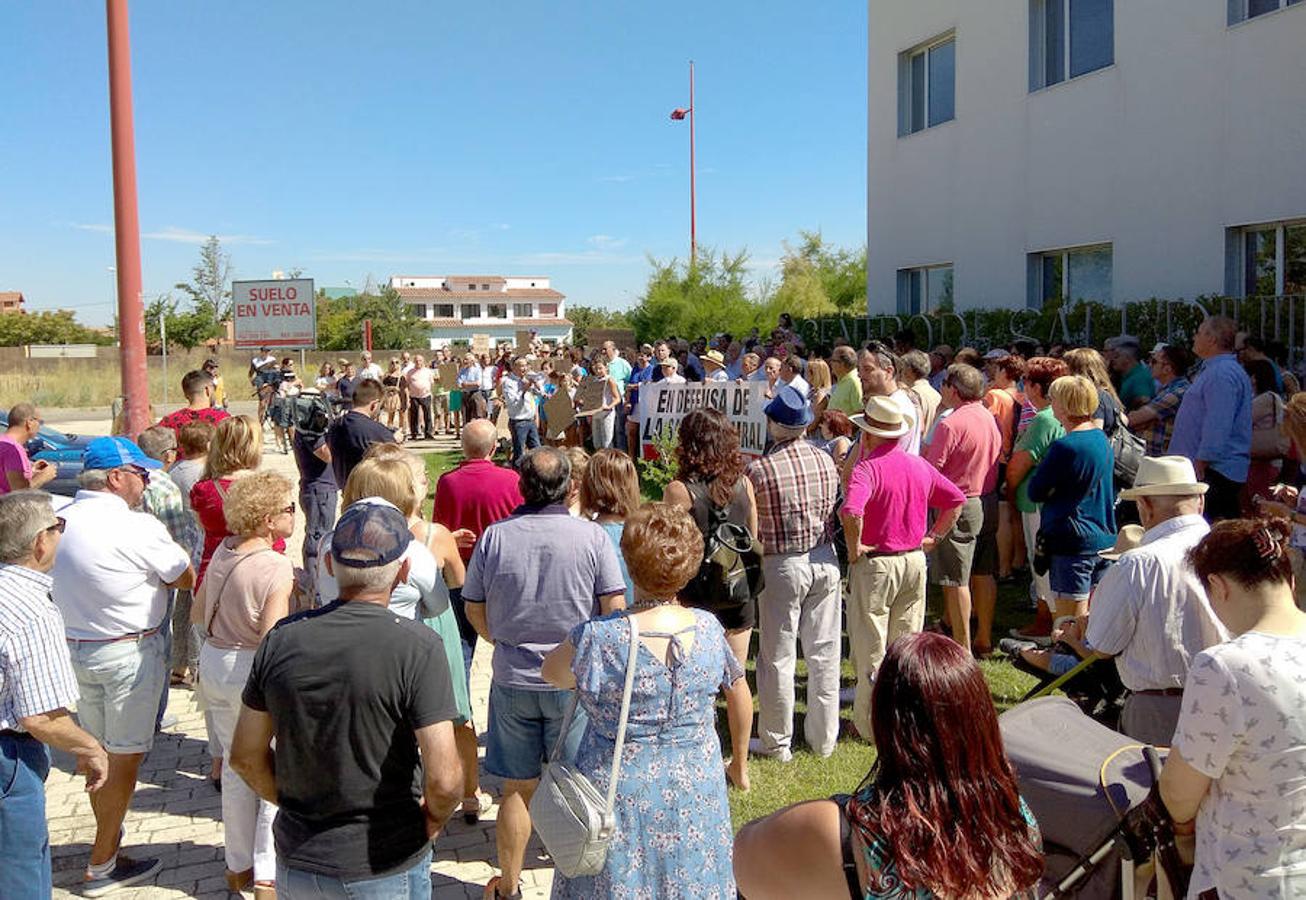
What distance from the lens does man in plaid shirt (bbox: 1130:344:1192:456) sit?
8.09 meters

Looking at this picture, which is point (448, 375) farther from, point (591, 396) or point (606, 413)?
point (606, 413)

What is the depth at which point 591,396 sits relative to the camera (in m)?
15.5

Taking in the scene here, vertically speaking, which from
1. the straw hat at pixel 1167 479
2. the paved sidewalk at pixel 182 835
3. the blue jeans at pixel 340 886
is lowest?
the paved sidewalk at pixel 182 835

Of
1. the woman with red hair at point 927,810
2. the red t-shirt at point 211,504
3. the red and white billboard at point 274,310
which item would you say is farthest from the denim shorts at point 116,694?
the red and white billboard at point 274,310

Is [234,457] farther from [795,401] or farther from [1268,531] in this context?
[1268,531]

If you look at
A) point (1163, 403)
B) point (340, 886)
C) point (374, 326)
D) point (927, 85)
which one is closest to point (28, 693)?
point (340, 886)

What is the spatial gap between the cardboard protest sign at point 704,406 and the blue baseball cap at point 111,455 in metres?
6.43

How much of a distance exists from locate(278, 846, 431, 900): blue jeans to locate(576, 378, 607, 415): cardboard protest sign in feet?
40.6

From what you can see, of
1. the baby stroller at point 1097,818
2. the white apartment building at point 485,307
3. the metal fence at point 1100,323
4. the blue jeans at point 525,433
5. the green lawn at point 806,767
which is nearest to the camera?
the baby stroller at point 1097,818

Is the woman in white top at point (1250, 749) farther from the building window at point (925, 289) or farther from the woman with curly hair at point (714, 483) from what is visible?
the building window at point (925, 289)

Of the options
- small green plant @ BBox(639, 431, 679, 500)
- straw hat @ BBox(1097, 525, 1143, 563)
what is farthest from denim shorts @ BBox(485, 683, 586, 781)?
small green plant @ BBox(639, 431, 679, 500)

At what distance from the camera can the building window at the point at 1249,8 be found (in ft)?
35.7

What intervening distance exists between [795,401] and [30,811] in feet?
12.4

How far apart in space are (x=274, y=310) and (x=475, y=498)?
732 inches
